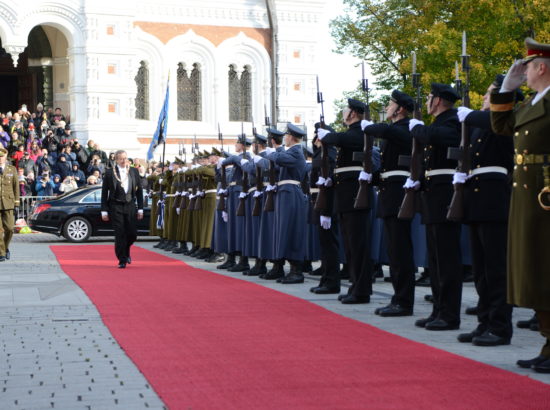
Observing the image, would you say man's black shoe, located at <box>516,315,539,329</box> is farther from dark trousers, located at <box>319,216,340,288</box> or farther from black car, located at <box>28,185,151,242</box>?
black car, located at <box>28,185,151,242</box>

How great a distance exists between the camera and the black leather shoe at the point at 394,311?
9617 mm

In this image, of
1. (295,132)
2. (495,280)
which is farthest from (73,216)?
(495,280)

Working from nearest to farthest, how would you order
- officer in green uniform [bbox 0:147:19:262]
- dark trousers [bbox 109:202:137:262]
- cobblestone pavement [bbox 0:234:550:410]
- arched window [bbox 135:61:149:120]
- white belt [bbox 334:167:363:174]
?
1. cobblestone pavement [bbox 0:234:550:410]
2. white belt [bbox 334:167:363:174]
3. dark trousers [bbox 109:202:137:262]
4. officer in green uniform [bbox 0:147:19:262]
5. arched window [bbox 135:61:149:120]

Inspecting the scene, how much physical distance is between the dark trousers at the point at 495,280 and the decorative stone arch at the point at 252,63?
1349 inches

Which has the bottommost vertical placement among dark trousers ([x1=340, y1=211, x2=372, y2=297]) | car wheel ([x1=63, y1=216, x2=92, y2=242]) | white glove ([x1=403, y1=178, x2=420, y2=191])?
car wheel ([x1=63, y1=216, x2=92, y2=242])

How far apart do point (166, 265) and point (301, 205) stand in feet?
13.3

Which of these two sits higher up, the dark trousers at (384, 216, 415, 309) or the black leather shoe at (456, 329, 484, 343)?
the dark trousers at (384, 216, 415, 309)

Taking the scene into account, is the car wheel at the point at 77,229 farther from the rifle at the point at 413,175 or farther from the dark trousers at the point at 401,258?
the rifle at the point at 413,175

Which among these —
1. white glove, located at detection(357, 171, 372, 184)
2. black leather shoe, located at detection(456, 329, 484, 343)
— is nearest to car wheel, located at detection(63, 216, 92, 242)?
white glove, located at detection(357, 171, 372, 184)

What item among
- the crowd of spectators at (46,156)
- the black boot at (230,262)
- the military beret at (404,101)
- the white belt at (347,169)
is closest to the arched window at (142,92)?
the crowd of spectators at (46,156)

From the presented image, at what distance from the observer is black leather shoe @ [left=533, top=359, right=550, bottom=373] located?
657 centimetres

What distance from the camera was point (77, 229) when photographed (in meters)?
24.7

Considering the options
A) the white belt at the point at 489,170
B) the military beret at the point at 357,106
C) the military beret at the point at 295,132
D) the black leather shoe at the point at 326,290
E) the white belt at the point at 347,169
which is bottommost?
the black leather shoe at the point at 326,290

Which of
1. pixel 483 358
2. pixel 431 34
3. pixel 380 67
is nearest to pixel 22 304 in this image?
pixel 483 358
